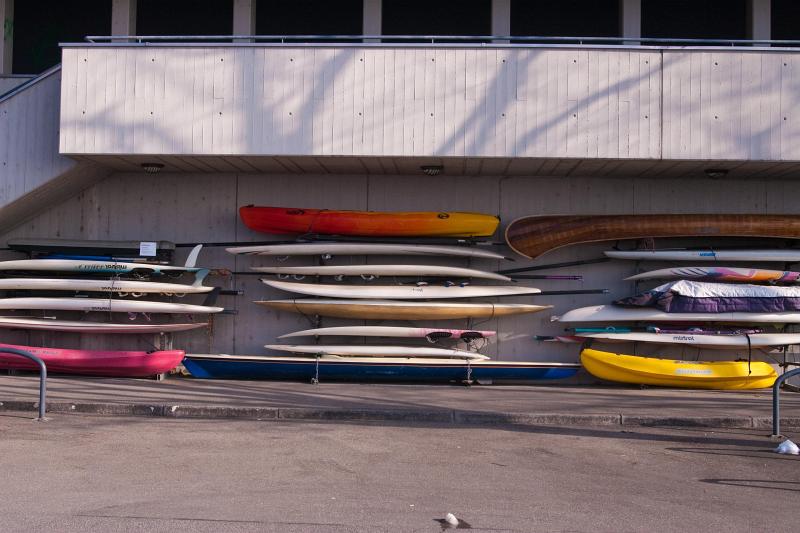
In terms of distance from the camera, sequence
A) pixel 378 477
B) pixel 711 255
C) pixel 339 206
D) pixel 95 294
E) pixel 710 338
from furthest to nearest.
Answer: pixel 339 206
pixel 95 294
pixel 711 255
pixel 710 338
pixel 378 477

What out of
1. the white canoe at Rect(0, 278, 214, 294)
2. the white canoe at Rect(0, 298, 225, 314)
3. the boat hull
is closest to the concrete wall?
the boat hull

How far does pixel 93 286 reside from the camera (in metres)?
12.0

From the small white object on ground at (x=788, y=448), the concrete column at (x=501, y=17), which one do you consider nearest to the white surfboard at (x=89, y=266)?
the concrete column at (x=501, y=17)

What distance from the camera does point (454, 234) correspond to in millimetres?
12305

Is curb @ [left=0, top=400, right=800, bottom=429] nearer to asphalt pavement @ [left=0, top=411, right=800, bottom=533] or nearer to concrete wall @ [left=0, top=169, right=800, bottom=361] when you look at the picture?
asphalt pavement @ [left=0, top=411, right=800, bottom=533]

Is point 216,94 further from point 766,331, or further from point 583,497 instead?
point 766,331

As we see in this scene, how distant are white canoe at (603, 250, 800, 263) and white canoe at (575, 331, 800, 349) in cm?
110

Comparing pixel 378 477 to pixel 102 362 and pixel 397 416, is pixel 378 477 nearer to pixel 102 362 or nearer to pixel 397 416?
pixel 397 416

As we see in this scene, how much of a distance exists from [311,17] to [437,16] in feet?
7.31

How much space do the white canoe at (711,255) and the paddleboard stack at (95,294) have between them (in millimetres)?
6273

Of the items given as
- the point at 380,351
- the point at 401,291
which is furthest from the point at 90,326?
the point at 401,291

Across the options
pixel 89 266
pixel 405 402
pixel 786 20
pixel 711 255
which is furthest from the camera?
pixel 786 20

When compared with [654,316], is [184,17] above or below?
above

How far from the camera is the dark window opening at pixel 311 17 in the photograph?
46.9ft
